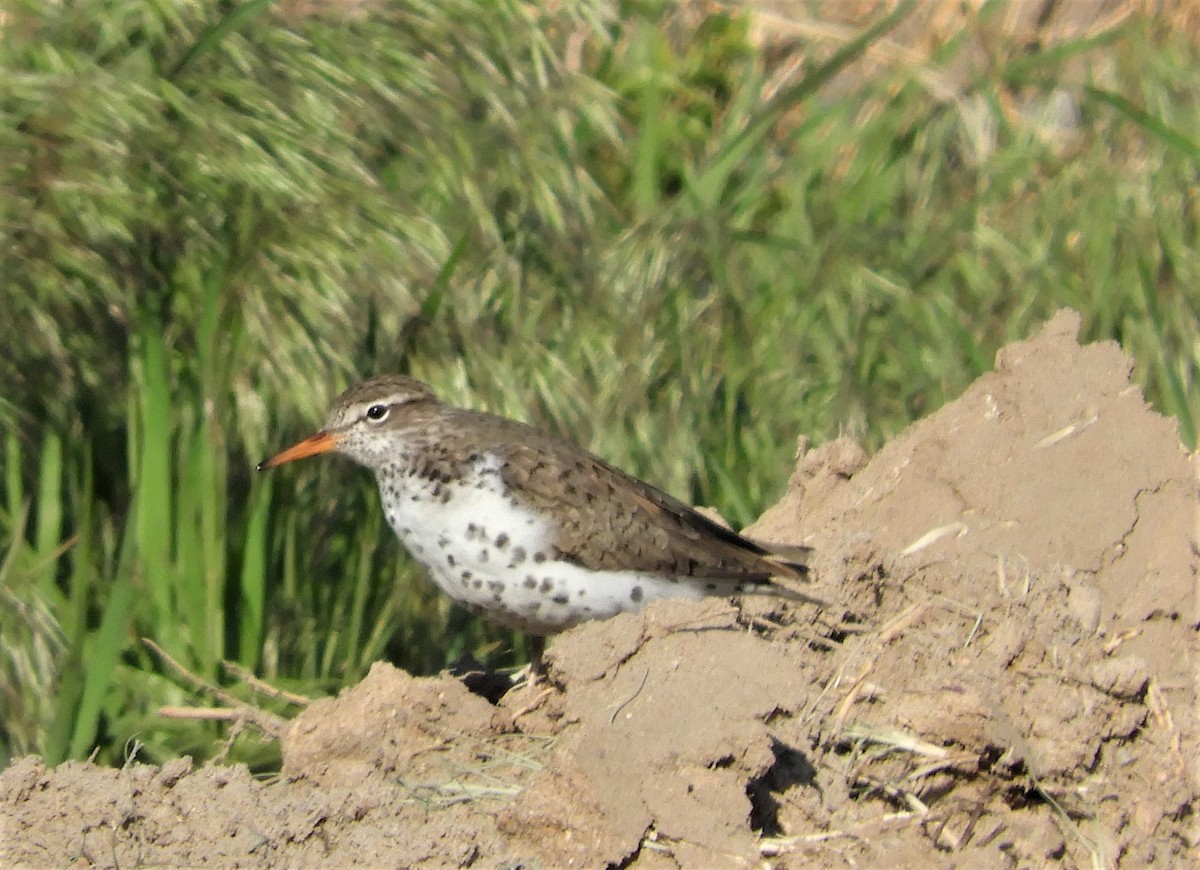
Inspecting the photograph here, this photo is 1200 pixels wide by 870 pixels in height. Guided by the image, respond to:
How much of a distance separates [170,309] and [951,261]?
3.34 metres

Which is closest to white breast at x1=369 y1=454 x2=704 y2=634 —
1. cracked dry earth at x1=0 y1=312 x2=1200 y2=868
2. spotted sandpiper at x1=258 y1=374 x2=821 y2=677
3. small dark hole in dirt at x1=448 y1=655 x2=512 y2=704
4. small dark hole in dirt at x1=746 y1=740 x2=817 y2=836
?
spotted sandpiper at x1=258 y1=374 x2=821 y2=677

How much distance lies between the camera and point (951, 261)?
751cm

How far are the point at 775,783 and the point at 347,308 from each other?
82.0 inches

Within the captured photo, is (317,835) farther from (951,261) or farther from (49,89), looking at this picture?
(951,261)

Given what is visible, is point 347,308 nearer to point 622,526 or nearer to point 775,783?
point 622,526

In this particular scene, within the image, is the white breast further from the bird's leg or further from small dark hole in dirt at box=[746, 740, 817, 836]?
small dark hole in dirt at box=[746, 740, 817, 836]

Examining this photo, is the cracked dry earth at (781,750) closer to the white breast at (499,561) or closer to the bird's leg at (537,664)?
the bird's leg at (537,664)

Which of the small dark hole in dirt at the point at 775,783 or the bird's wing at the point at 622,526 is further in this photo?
the bird's wing at the point at 622,526

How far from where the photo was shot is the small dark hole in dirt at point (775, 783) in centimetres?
420

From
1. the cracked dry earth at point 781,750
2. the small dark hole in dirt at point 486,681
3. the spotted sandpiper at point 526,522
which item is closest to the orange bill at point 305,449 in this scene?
the spotted sandpiper at point 526,522

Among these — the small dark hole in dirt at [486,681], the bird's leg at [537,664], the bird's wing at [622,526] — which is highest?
the bird's wing at [622,526]

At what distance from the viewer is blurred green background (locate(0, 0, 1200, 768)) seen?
17.4 ft

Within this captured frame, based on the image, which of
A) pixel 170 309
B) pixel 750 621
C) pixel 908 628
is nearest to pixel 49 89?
pixel 170 309

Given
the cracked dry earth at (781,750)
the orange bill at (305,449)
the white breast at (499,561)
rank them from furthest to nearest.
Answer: the orange bill at (305,449) < the white breast at (499,561) < the cracked dry earth at (781,750)
